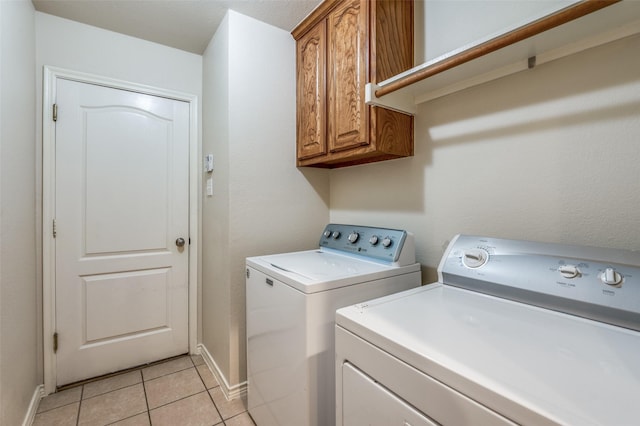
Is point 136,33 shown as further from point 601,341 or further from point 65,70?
point 601,341

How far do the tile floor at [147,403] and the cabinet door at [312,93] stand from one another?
163 cm

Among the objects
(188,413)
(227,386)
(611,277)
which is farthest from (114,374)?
(611,277)

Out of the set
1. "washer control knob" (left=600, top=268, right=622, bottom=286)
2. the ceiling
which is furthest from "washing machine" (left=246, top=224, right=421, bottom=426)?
the ceiling

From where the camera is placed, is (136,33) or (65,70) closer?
(65,70)

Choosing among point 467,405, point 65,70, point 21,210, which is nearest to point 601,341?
point 467,405

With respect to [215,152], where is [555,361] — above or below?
below

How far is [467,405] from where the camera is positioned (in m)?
0.54

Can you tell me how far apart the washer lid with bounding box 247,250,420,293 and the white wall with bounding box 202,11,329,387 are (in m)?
0.34

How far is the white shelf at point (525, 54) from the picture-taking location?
2.82 ft

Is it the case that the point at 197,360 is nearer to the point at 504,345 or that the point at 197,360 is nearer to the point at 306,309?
the point at 306,309

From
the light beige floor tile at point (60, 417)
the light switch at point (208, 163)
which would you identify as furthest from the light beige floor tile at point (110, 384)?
the light switch at point (208, 163)

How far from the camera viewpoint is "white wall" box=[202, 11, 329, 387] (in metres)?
1.76

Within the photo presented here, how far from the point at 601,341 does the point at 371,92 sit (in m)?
1.15

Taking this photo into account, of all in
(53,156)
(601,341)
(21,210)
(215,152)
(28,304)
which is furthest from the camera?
(215,152)
